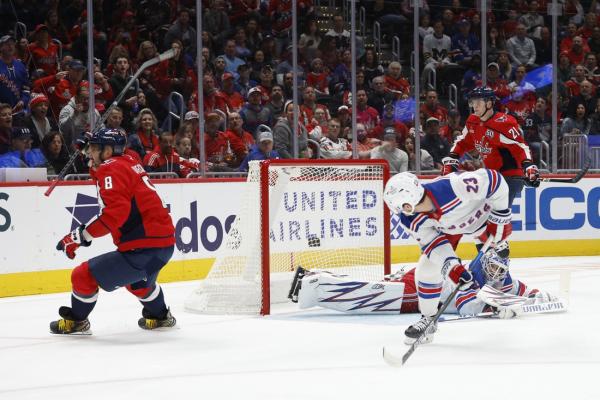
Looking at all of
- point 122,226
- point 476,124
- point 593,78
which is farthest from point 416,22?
point 122,226

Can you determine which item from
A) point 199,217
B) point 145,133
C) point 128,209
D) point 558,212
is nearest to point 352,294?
point 128,209

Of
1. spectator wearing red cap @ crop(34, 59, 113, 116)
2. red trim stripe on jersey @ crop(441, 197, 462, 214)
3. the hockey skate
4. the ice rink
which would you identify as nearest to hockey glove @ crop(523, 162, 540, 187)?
the ice rink

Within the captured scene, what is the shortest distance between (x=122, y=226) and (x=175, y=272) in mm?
3007

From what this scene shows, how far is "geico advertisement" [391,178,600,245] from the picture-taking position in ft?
34.9

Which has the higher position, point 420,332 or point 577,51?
point 577,51

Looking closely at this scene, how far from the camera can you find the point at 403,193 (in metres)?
4.95

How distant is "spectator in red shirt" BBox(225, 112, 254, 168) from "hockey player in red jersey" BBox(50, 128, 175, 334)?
139 inches

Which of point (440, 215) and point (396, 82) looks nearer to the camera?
point (440, 215)

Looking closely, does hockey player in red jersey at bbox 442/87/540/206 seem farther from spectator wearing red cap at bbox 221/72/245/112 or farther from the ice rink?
spectator wearing red cap at bbox 221/72/245/112

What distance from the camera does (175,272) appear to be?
8523 mm

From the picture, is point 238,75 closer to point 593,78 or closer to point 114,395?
point 593,78

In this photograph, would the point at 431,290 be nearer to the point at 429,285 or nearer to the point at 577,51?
the point at 429,285

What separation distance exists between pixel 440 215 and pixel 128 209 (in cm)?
168

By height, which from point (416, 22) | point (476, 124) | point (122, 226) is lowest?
point (122, 226)
